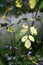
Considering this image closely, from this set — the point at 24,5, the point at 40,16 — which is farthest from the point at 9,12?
the point at 40,16

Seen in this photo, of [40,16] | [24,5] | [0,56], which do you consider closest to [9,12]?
[24,5]

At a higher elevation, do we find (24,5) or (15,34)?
(24,5)

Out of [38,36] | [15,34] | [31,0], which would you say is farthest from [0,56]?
[31,0]

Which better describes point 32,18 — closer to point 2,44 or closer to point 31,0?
point 31,0

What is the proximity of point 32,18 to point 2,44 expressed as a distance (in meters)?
0.35

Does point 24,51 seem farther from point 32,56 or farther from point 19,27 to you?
point 19,27

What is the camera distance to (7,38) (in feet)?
6.60

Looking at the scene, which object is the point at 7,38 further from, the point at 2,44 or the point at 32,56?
the point at 32,56

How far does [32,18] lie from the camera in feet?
6.24

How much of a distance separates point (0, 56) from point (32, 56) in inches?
10.8

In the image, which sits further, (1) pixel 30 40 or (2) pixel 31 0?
(1) pixel 30 40

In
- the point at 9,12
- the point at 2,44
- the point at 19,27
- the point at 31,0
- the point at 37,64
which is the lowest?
the point at 37,64

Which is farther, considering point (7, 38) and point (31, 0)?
point (7, 38)

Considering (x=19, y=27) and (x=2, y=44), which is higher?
(x=19, y=27)
